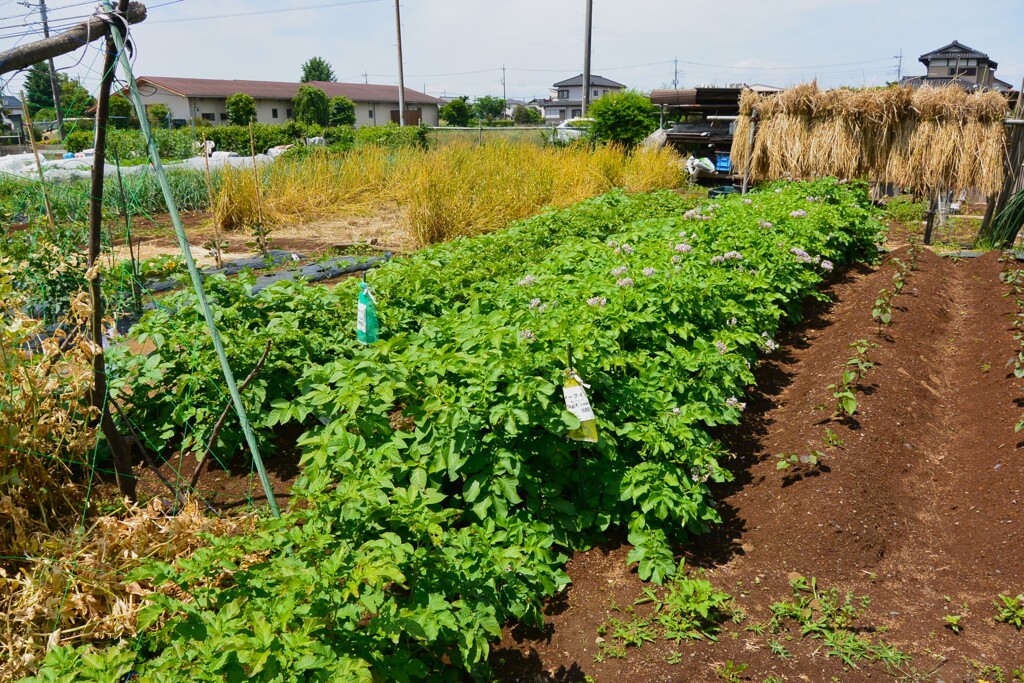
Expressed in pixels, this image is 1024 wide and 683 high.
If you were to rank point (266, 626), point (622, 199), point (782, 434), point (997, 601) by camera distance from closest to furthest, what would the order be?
point (266, 626), point (997, 601), point (782, 434), point (622, 199)

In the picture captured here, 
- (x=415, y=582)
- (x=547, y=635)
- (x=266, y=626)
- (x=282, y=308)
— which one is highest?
(x=282, y=308)

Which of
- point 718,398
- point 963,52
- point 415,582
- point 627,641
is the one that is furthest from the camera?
point 963,52

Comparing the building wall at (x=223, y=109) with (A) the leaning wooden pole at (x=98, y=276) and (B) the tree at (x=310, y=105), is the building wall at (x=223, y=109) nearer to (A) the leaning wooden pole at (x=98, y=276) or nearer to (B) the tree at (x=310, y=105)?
(B) the tree at (x=310, y=105)

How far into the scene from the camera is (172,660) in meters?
1.58

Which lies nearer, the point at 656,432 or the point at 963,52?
the point at 656,432

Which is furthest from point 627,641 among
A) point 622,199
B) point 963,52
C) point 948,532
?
point 963,52

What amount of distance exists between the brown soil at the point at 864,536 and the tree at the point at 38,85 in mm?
2782

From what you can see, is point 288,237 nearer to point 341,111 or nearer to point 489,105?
point 341,111

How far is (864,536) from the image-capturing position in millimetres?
2895

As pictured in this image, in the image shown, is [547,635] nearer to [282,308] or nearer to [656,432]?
[656,432]

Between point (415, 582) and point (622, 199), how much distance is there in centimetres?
743

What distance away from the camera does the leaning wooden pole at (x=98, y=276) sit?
234cm

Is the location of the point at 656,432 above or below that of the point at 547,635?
above

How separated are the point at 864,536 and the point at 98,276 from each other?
311 centimetres
